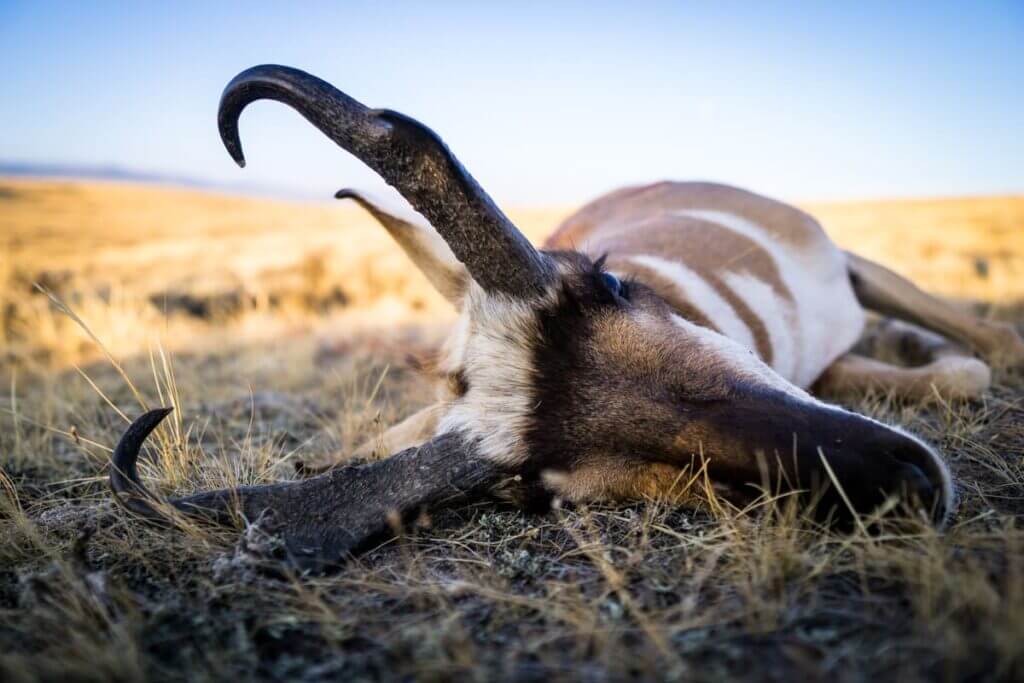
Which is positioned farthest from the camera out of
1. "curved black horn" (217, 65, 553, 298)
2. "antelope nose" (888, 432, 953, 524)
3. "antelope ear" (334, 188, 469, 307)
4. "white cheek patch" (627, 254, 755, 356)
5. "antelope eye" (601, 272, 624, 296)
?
"white cheek patch" (627, 254, 755, 356)

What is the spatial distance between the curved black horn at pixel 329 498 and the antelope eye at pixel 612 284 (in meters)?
0.76

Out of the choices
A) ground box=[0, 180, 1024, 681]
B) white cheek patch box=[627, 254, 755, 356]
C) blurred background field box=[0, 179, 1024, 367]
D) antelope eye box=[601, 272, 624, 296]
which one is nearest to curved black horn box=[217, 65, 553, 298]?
antelope eye box=[601, 272, 624, 296]

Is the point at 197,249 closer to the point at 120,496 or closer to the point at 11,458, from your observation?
the point at 11,458

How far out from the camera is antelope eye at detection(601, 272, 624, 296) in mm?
2236

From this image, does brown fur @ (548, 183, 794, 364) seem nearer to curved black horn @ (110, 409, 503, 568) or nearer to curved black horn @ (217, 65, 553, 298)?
curved black horn @ (217, 65, 553, 298)

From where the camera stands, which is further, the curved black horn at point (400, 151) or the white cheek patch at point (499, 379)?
the white cheek patch at point (499, 379)

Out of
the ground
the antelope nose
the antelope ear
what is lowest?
the ground

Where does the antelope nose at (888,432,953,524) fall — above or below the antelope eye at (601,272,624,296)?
below

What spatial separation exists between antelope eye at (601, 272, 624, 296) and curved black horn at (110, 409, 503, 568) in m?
0.76

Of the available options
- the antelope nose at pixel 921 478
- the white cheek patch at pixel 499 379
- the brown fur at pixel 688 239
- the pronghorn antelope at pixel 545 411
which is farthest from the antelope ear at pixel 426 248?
the antelope nose at pixel 921 478

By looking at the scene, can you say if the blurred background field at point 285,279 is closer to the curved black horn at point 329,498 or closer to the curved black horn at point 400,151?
the curved black horn at point 329,498

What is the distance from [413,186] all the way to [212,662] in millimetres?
1325

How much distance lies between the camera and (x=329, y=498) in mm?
1955

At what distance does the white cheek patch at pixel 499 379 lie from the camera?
2.09 m
